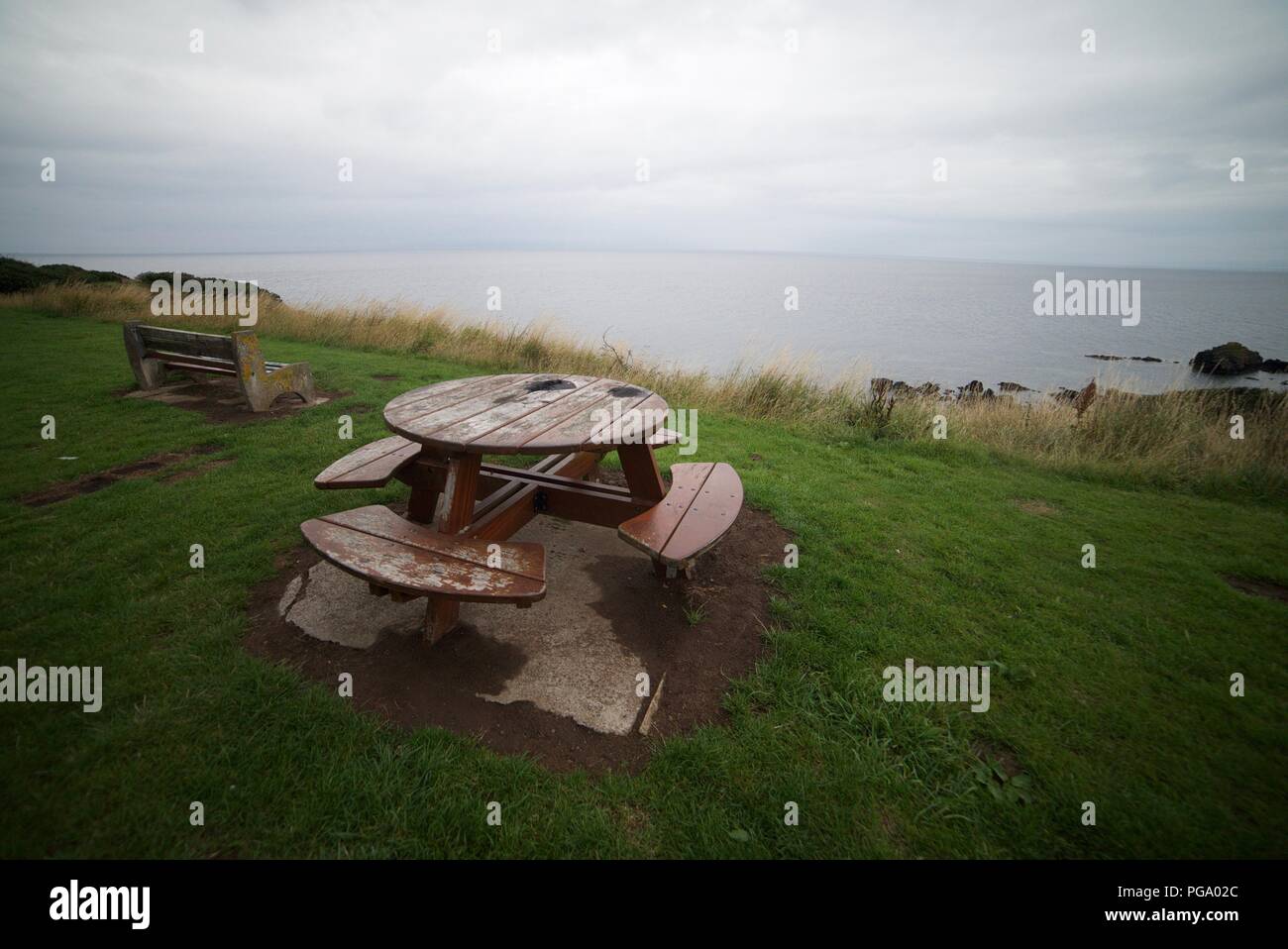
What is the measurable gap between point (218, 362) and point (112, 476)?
237 centimetres

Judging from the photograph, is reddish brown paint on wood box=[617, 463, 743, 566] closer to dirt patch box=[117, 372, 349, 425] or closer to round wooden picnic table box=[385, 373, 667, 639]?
round wooden picnic table box=[385, 373, 667, 639]

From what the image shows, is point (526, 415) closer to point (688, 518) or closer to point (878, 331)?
point (688, 518)

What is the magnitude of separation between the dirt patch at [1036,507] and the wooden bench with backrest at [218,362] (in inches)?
306

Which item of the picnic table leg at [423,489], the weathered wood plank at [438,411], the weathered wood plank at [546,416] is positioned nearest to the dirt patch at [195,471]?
the picnic table leg at [423,489]

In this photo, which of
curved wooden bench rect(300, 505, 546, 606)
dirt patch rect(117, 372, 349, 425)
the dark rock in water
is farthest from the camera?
the dark rock in water

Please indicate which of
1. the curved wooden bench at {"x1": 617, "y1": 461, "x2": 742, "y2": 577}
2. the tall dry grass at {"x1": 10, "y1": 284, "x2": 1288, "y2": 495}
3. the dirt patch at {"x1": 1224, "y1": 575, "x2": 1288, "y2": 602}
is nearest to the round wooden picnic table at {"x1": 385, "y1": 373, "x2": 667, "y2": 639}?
the curved wooden bench at {"x1": 617, "y1": 461, "x2": 742, "y2": 577}

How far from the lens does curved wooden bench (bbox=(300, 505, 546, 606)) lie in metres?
2.04

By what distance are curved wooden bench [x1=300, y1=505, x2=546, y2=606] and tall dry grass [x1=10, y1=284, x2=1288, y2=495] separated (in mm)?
5334

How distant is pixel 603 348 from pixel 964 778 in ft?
31.0

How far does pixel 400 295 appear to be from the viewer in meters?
13.0

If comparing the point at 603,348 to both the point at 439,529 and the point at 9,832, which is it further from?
the point at 9,832
